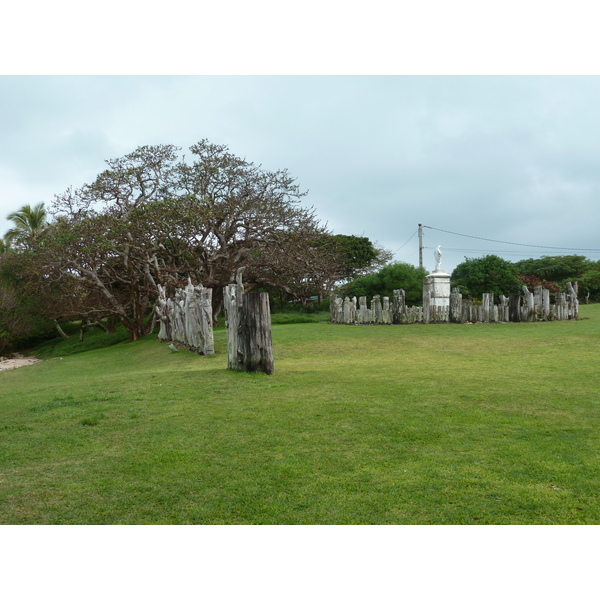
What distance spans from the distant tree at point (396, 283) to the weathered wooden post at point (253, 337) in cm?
1980

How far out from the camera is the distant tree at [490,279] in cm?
3108

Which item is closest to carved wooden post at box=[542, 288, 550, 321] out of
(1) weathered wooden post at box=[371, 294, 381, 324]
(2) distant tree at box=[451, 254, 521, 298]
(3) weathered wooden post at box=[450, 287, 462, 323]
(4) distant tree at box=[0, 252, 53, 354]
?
(3) weathered wooden post at box=[450, 287, 462, 323]

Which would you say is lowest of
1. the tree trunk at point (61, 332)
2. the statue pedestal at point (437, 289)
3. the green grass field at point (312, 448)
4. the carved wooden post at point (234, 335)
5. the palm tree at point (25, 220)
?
the tree trunk at point (61, 332)

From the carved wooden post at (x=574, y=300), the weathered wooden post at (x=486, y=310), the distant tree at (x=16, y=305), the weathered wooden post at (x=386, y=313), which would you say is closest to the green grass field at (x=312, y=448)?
the weathered wooden post at (x=486, y=310)

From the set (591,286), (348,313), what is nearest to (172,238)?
(348,313)

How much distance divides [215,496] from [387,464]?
1.53 m

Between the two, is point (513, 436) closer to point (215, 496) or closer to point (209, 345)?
point (215, 496)

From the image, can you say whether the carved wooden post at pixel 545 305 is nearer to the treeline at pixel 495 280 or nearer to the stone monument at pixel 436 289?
the stone monument at pixel 436 289

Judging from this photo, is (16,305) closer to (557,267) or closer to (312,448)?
(312,448)

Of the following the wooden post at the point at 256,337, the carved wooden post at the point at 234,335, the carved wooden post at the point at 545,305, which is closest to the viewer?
the wooden post at the point at 256,337

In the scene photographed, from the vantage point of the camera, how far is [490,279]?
3133cm

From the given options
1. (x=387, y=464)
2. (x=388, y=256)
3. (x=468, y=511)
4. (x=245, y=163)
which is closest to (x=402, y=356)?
(x=387, y=464)

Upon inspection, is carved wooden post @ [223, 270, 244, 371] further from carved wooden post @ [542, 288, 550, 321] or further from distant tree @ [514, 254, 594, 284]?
distant tree @ [514, 254, 594, 284]

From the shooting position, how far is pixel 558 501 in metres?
3.90
